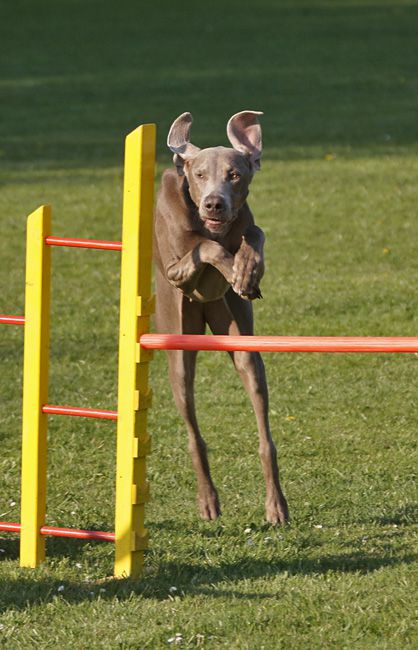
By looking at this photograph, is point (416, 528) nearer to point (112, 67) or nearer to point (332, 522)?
point (332, 522)

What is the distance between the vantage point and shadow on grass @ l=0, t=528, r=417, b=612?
211 inches

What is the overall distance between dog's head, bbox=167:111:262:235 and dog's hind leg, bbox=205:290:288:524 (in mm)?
617

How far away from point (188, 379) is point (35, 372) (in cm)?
106

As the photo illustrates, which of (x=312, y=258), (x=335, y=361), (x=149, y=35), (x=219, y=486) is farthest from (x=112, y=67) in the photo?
(x=219, y=486)

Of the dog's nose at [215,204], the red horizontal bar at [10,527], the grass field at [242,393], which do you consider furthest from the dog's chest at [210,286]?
the red horizontal bar at [10,527]

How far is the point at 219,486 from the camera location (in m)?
6.94

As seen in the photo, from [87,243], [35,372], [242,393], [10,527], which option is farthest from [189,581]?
[242,393]

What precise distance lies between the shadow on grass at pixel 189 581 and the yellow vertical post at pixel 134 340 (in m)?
0.15

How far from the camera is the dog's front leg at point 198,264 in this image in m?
5.57

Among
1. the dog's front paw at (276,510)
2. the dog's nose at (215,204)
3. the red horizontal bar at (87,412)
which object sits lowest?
the dog's front paw at (276,510)

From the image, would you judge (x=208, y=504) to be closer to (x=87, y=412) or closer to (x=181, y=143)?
(x=87, y=412)

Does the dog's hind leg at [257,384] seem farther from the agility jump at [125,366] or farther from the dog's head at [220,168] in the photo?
the agility jump at [125,366]

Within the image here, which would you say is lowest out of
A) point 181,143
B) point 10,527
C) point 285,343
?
point 10,527

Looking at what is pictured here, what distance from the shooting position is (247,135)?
19.7ft
